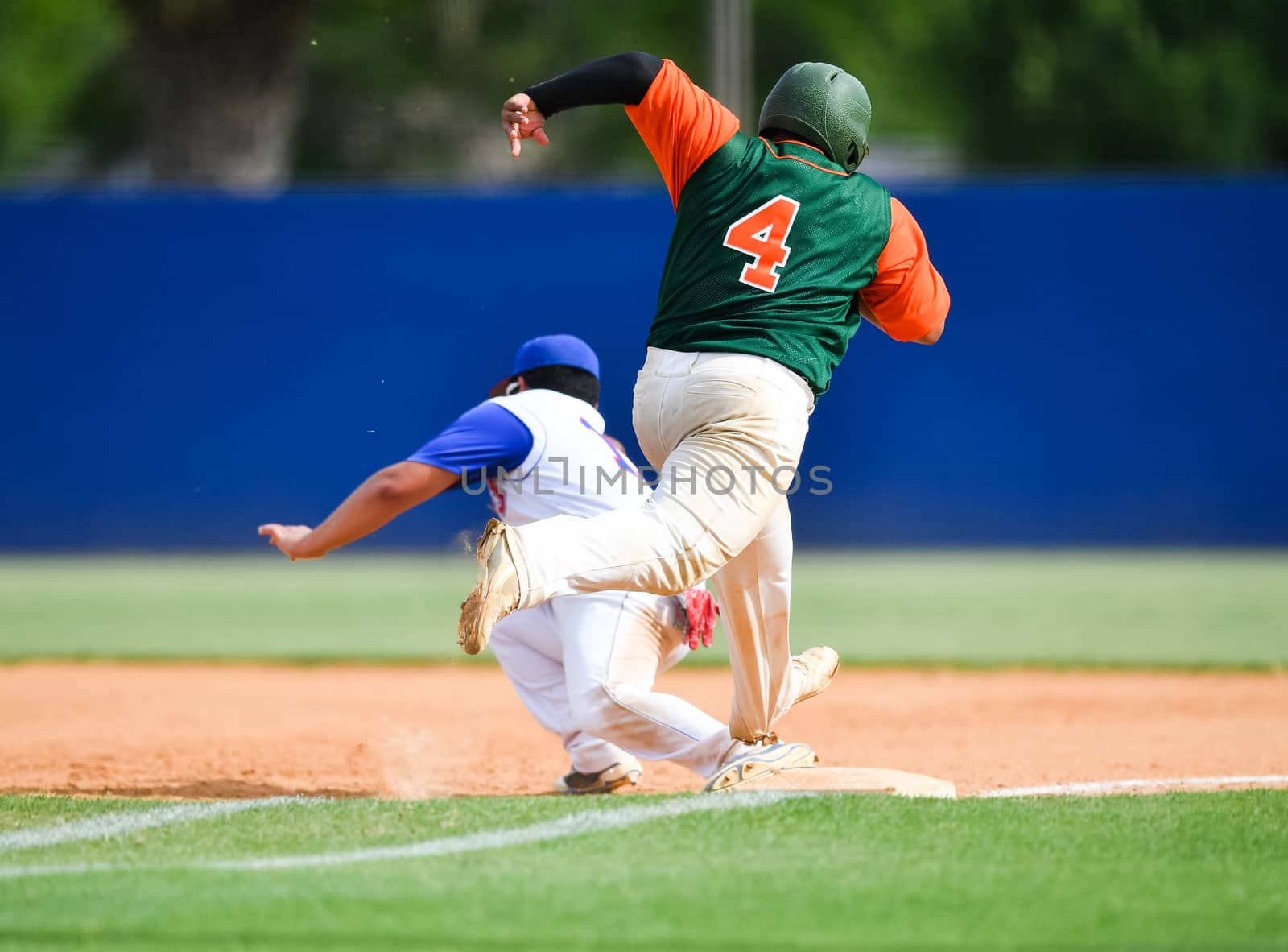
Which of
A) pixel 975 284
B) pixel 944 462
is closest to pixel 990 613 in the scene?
pixel 944 462

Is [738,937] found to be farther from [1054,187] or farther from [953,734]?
[1054,187]

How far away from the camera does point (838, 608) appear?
30.6ft

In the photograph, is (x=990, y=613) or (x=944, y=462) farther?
(x=944, y=462)

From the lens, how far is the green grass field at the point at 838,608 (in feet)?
25.8

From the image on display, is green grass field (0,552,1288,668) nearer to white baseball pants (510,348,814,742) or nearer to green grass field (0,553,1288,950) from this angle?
green grass field (0,553,1288,950)

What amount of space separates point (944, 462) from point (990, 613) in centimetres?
275

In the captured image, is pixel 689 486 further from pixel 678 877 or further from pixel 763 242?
pixel 678 877

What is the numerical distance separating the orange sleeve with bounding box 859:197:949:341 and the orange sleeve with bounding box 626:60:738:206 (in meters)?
0.51

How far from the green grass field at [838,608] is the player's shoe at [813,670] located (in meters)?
3.32

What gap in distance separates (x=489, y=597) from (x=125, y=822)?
47.9 inches

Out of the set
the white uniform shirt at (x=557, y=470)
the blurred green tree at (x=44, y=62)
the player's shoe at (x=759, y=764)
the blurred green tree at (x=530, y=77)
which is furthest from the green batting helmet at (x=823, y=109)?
the blurred green tree at (x=44, y=62)

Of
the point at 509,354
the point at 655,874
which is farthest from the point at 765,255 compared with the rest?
the point at 509,354

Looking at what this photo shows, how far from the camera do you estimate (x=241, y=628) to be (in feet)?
28.7

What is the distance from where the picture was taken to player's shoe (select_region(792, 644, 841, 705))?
4176 millimetres
